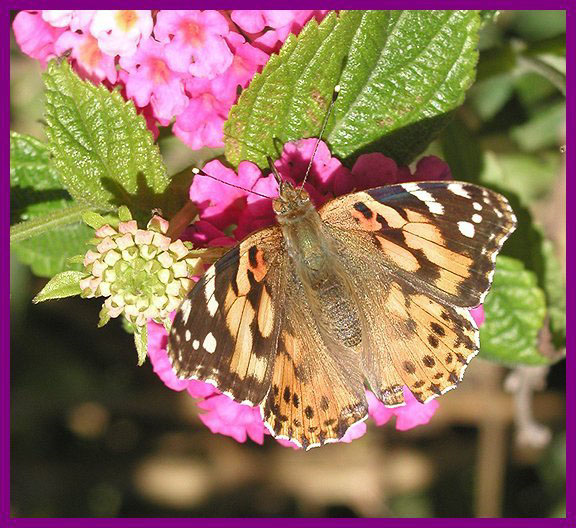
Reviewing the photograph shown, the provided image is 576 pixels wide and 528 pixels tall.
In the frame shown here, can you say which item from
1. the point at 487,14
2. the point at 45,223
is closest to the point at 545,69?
the point at 487,14

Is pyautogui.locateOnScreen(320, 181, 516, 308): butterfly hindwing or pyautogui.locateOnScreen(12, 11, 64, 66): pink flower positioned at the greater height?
pyautogui.locateOnScreen(12, 11, 64, 66): pink flower

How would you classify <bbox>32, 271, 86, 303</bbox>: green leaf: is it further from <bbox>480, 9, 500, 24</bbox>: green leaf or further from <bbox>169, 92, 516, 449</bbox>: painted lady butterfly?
<bbox>480, 9, 500, 24</bbox>: green leaf

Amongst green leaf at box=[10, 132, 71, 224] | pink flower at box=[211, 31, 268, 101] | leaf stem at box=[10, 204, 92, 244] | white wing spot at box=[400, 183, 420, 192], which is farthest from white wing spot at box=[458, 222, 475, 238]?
green leaf at box=[10, 132, 71, 224]

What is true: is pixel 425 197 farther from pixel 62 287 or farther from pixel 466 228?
pixel 62 287

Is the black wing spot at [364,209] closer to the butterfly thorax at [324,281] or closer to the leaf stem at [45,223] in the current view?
the butterfly thorax at [324,281]

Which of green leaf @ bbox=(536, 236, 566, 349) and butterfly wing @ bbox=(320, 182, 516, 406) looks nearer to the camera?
butterfly wing @ bbox=(320, 182, 516, 406)

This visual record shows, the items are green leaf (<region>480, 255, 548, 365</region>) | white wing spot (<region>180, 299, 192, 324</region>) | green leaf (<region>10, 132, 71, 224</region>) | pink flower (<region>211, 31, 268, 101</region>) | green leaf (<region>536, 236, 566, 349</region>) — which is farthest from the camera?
green leaf (<region>536, 236, 566, 349</region>)

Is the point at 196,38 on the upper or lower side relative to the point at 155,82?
upper
